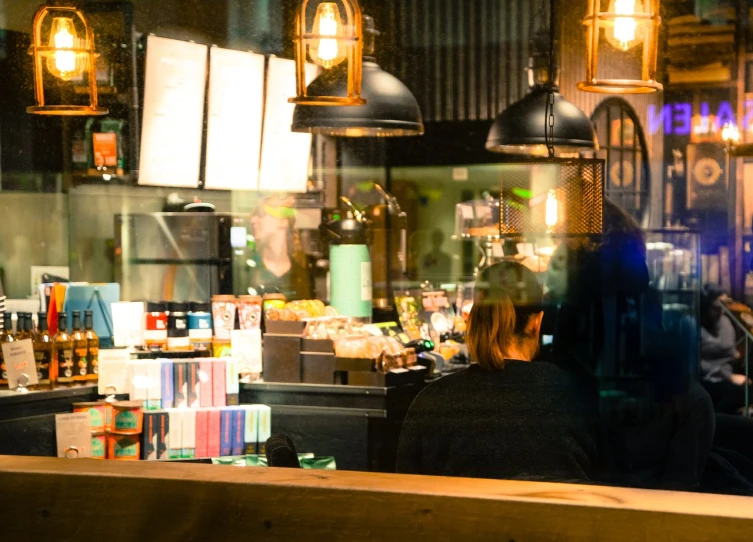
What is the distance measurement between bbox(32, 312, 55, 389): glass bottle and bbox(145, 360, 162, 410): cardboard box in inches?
15.6

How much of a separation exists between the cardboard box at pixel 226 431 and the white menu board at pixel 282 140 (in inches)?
62.9

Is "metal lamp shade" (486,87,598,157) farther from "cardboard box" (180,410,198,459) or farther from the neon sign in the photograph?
the neon sign

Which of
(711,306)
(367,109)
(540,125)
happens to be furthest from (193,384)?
(711,306)

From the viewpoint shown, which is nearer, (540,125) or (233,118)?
(233,118)

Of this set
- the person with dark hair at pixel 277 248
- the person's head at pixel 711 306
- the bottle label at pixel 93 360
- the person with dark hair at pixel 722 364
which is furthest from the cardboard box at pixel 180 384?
the person's head at pixel 711 306

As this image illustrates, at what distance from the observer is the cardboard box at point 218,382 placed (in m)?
4.39

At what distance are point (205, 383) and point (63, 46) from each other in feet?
5.34

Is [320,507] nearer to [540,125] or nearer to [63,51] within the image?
[63,51]

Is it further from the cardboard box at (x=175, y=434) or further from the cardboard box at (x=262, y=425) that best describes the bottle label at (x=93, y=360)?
the cardboard box at (x=262, y=425)

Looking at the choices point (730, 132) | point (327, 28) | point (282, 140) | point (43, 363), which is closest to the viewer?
point (327, 28)

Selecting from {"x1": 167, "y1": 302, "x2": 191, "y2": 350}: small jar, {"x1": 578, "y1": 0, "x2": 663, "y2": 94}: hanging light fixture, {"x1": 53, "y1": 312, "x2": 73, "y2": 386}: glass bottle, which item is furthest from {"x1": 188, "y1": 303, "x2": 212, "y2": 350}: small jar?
{"x1": 578, "y1": 0, "x2": 663, "y2": 94}: hanging light fixture

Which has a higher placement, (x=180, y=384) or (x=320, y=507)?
(x=320, y=507)

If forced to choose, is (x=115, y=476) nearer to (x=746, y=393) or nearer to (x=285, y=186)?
(x=285, y=186)

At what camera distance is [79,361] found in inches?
166
